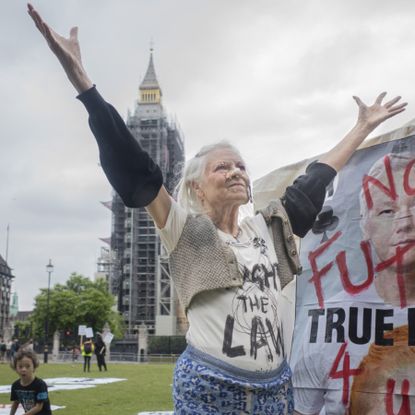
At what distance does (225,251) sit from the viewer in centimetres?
260

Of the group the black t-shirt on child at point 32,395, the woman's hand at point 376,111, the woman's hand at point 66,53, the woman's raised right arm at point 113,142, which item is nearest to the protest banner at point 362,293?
the woman's hand at point 376,111

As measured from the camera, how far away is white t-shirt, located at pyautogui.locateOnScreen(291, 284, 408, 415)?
12.0 ft

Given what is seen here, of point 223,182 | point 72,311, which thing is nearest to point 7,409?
point 223,182

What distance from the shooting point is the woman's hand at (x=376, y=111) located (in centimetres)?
341

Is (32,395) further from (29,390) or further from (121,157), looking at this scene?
(121,157)

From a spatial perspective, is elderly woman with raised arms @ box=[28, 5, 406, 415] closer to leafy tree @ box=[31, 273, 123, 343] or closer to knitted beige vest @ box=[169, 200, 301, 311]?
knitted beige vest @ box=[169, 200, 301, 311]

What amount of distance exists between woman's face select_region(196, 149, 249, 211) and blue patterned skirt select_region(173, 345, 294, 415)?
0.74m

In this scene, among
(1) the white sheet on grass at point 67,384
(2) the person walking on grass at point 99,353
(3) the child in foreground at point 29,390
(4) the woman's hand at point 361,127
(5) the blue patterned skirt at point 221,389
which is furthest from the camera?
(2) the person walking on grass at point 99,353

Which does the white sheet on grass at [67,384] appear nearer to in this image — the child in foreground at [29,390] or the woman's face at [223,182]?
the child in foreground at [29,390]

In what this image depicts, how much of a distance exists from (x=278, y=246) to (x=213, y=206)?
38cm

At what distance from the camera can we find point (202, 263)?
2586 millimetres

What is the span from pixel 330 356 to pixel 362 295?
46 cm

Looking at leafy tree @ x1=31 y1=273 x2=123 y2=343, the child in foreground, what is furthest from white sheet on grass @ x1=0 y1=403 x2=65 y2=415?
leafy tree @ x1=31 y1=273 x2=123 y2=343

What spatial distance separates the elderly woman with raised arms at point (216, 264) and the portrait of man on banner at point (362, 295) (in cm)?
105
